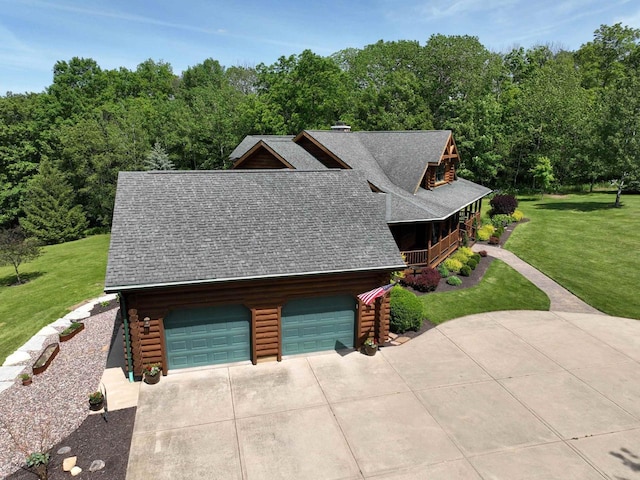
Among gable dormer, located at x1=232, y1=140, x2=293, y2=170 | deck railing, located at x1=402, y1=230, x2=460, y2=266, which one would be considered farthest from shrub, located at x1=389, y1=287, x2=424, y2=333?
gable dormer, located at x1=232, y1=140, x2=293, y2=170

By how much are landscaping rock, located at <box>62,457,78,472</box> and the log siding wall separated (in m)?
3.51

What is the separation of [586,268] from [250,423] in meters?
21.9

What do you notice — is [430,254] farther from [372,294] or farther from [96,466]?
[96,466]

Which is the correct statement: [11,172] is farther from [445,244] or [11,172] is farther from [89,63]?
[445,244]

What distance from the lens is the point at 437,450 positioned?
10047 millimetres

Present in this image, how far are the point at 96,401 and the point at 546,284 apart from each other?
2100cm

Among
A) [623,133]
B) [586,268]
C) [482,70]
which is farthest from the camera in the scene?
[482,70]

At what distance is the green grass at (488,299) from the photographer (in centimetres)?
1845

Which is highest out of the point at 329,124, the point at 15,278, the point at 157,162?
the point at 329,124

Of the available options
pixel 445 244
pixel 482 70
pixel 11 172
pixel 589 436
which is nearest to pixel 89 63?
pixel 11 172

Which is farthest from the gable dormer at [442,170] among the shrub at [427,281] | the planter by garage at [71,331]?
the planter by garage at [71,331]

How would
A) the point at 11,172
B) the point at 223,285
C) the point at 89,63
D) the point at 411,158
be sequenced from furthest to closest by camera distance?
the point at 89,63 < the point at 11,172 < the point at 411,158 < the point at 223,285

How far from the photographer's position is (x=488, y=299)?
19688 mm

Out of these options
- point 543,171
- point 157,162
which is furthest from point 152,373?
point 543,171
